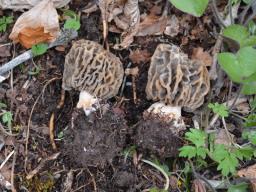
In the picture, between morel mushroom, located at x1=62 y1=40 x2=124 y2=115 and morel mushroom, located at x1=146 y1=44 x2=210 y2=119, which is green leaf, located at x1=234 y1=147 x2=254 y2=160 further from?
morel mushroom, located at x1=62 y1=40 x2=124 y2=115

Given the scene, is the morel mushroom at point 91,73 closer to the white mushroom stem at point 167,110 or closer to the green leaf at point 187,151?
the white mushroom stem at point 167,110

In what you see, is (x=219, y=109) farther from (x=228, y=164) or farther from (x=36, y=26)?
(x=36, y=26)

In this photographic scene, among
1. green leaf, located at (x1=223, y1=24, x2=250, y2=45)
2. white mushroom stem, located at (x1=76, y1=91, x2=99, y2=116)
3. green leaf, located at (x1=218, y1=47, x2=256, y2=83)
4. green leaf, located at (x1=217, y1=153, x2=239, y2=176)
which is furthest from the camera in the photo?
white mushroom stem, located at (x1=76, y1=91, x2=99, y2=116)

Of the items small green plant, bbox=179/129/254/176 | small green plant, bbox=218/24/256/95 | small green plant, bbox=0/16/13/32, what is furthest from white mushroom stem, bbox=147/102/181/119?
small green plant, bbox=0/16/13/32

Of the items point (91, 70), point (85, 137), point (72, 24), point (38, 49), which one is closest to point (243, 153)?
point (85, 137)

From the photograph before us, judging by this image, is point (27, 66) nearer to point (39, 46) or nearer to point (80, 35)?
point (39, 46)

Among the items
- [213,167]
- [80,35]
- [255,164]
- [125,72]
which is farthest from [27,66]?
[255,164]
